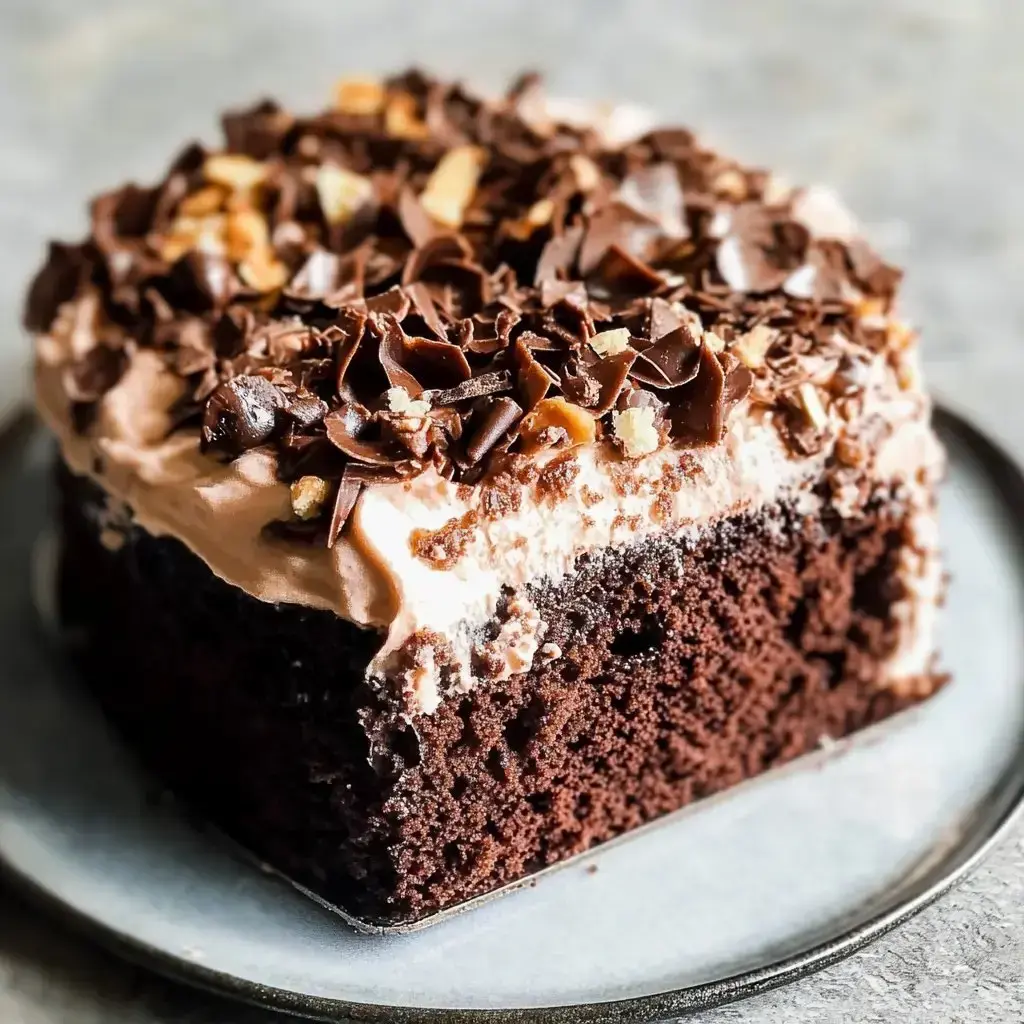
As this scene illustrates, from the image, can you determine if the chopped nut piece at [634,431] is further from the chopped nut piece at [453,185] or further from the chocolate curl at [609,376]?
the chopped nut piece at [453,185]

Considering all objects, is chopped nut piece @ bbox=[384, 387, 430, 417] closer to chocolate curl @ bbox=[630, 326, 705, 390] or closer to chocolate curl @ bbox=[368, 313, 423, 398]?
chocolate curl @ bbox=[368, 313, 423, 398]

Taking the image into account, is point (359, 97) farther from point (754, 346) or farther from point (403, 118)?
point (754, 346)

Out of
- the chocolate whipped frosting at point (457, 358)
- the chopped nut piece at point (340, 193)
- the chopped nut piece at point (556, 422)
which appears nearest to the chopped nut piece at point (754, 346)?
the chocolate whipped frosting at point (457, 358)

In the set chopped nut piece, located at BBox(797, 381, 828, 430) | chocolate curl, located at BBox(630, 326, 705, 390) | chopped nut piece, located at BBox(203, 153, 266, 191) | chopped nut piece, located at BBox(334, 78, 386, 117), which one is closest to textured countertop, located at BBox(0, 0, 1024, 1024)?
chopped nut piece, located at BBox(334, 78, 386, 117)

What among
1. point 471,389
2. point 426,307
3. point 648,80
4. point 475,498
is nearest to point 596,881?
point 475,498

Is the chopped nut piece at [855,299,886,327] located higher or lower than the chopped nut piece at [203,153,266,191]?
higher

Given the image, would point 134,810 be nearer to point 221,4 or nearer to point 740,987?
point 740,987
